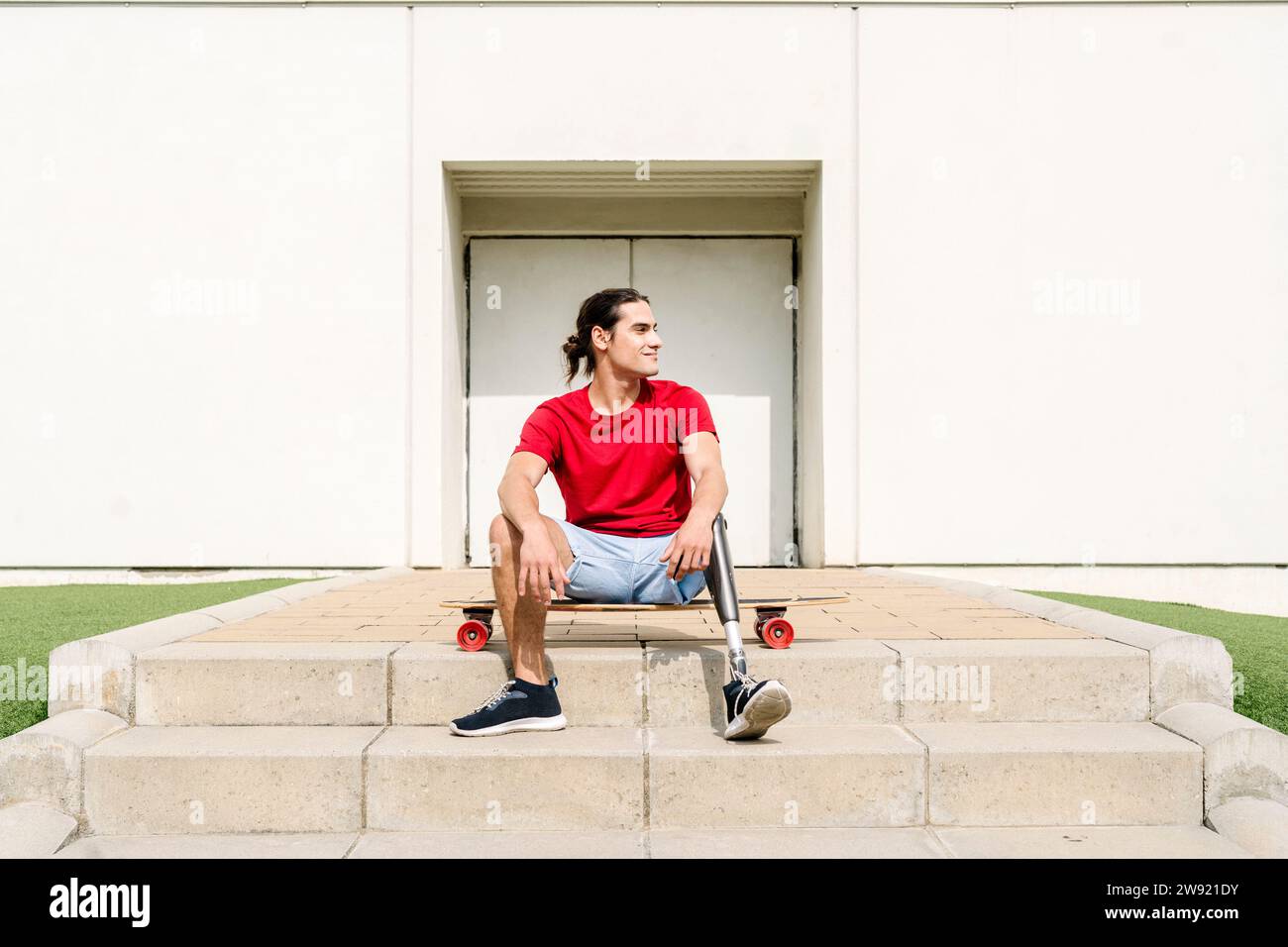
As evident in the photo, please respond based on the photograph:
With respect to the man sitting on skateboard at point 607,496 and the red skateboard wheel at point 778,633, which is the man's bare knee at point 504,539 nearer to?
the man sitting on skateboard at point 607,496

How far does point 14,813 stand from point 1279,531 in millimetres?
8447

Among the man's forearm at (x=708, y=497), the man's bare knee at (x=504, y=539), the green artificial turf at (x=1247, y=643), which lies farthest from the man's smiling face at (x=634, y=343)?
the green artificial turf at (x=1247, y=643)

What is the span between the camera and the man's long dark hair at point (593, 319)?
3791 mm

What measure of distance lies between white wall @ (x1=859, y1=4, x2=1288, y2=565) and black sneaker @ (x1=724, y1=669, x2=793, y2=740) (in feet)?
16.0

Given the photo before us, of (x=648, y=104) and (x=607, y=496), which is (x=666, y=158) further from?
(x=607, y=496)

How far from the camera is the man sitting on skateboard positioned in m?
3.38

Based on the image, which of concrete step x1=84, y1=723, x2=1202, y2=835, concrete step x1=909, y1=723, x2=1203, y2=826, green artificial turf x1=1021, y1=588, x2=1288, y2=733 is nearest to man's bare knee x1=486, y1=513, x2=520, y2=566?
concrete step x1=84, y1=723, x2=1202, y2=835

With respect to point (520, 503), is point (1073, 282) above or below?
above

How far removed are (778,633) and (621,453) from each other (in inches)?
35.6

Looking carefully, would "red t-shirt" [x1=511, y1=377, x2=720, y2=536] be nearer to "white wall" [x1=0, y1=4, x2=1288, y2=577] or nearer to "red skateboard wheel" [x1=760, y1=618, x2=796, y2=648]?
"red skateboard wheel" [x1=760, y1=618, x2=796, y2=648]

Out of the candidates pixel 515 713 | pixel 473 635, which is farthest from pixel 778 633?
pixel 473 635

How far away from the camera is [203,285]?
7910 mm

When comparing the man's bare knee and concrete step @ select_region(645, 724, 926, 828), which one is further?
the man's bare knee

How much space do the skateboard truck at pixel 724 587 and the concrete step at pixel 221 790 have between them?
1256 mm
